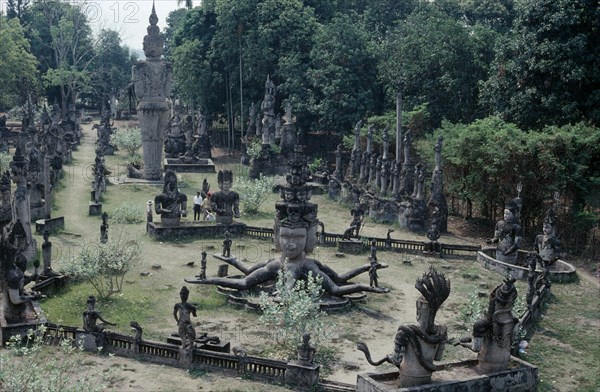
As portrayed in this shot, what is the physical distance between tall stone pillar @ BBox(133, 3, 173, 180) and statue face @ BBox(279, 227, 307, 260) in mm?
22803

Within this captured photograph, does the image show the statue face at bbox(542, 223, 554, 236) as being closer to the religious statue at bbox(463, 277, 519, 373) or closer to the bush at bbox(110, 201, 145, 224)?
the religious statue at bbox(463, 277, 519, 373)

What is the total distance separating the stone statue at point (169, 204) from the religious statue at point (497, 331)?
55.2 ft

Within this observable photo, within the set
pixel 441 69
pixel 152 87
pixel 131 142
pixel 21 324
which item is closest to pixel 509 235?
pixel 21 324

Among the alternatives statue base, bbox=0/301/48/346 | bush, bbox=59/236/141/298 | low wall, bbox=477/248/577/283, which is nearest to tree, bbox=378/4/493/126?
low wall, bbox=477/248/577/283

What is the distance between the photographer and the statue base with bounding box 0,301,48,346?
1616 centimetres

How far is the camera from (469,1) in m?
56.4

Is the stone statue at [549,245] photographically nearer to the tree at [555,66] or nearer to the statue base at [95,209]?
the tree at [555,66]

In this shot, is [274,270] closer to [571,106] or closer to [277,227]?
[277,227]

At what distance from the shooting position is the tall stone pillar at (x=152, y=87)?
134ft

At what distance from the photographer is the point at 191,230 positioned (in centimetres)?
2875

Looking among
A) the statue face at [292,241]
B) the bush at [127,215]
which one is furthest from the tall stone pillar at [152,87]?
the statue face at [292,241]

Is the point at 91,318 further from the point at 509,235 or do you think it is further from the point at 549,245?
the point at 549,245

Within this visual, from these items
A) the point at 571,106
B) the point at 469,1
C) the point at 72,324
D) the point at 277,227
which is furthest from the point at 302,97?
the point at 72,324

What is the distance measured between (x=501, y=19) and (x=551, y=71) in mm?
26004
